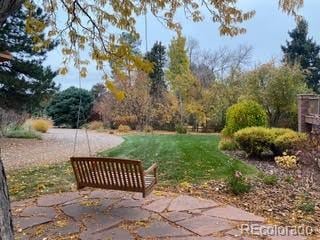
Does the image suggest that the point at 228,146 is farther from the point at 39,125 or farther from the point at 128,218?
the point at 39,125

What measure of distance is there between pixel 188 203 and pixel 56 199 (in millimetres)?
1820

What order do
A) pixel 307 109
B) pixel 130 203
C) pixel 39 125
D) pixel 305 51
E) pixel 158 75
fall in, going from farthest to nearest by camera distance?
pixel 305 51
pixel 158 75
pixel 39 125
pixel 307 109
pixel 130 203

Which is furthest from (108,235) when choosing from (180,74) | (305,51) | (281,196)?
(305,51)

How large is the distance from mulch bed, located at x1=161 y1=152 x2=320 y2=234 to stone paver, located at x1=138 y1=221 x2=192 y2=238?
3.41ft

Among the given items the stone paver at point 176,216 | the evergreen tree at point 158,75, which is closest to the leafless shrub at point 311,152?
the stone paver at point 176,216

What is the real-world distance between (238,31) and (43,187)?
12.4ft

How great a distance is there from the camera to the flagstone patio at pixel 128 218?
374cm

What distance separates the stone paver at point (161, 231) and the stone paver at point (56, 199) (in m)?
1.58

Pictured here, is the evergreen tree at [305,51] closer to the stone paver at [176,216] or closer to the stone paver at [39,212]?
the stone paver at [176,216]

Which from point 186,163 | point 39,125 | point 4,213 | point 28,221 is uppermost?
point 39,125

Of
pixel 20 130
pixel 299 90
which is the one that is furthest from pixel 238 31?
pixel 20 130

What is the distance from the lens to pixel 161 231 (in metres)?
3.79

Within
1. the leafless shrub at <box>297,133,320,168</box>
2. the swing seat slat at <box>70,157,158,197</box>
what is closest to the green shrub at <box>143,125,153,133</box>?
the leafless shrub at <box>297,133,320,168</box>

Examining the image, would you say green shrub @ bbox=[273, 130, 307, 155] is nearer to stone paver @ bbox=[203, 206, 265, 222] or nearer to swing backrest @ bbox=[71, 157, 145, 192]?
stone paver @ bbox=[203, 206, 265, 222]
